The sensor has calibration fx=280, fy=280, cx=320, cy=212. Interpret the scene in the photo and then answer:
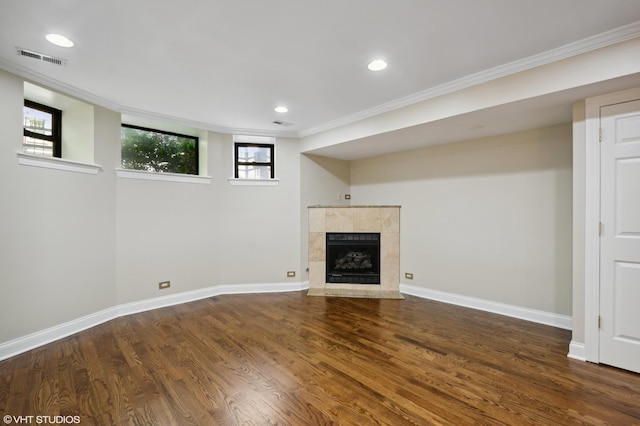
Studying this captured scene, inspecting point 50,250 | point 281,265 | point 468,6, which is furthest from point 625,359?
point 50,250

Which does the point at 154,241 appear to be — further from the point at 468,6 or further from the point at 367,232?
the point at 468,6

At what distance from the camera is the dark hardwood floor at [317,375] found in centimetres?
187

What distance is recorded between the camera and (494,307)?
12.2 ft

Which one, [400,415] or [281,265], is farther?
[281,265]

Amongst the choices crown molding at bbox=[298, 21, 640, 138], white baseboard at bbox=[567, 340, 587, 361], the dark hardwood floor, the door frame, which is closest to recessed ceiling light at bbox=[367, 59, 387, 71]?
crown molding at bbox=[298, 21, 640, 138]

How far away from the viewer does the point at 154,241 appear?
3.92 meters

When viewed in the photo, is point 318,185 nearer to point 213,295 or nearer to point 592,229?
point 213,295

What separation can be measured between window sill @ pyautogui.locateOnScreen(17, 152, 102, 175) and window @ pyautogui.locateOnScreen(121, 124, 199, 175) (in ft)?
1.86

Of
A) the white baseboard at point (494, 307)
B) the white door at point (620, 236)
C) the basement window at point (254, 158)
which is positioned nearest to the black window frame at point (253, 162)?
the basement window at point (254, 158)

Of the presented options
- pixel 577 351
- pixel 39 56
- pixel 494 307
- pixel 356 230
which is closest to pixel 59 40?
pixel 39 56

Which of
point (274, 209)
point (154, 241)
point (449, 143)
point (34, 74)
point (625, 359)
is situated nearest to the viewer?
point (625, 359)

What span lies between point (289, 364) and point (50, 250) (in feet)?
8.98

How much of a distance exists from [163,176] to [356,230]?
3.07 m

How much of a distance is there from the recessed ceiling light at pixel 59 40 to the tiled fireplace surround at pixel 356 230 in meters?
3.48
